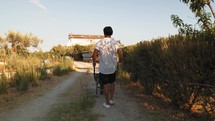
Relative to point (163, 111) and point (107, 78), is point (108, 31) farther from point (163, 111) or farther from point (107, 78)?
point (163, 111)

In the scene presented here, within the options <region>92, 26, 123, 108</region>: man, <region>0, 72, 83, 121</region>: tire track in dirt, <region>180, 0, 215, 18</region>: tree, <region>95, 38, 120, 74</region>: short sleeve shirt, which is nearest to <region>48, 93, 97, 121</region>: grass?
<region>0, 72, 83, 121</region>: tire track in dirt

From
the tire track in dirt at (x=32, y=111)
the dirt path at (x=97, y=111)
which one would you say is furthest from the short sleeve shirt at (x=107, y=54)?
the tire track in dirt at (x=32, y=111)

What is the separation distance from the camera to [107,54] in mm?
6305

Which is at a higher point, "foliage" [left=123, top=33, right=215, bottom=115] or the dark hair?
the dark hair

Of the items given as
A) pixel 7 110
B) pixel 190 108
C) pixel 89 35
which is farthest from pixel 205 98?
pixel 89 35

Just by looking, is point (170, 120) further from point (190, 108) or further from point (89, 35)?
point (89, 35)

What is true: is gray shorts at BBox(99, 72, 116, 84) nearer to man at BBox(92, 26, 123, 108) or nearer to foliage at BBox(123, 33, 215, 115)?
man at BBox(92, 26, 123, 108)

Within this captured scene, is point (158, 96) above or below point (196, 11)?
below

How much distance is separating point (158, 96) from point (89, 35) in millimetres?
72905

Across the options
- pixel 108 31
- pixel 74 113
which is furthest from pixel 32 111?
pixel 108 31

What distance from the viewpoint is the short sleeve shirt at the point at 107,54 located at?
20.6 ft

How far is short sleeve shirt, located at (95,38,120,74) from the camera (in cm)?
628

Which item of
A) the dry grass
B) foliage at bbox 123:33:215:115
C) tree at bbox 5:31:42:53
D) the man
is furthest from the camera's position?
tree at bbox 5:31:42:53

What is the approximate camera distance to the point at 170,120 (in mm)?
5188
